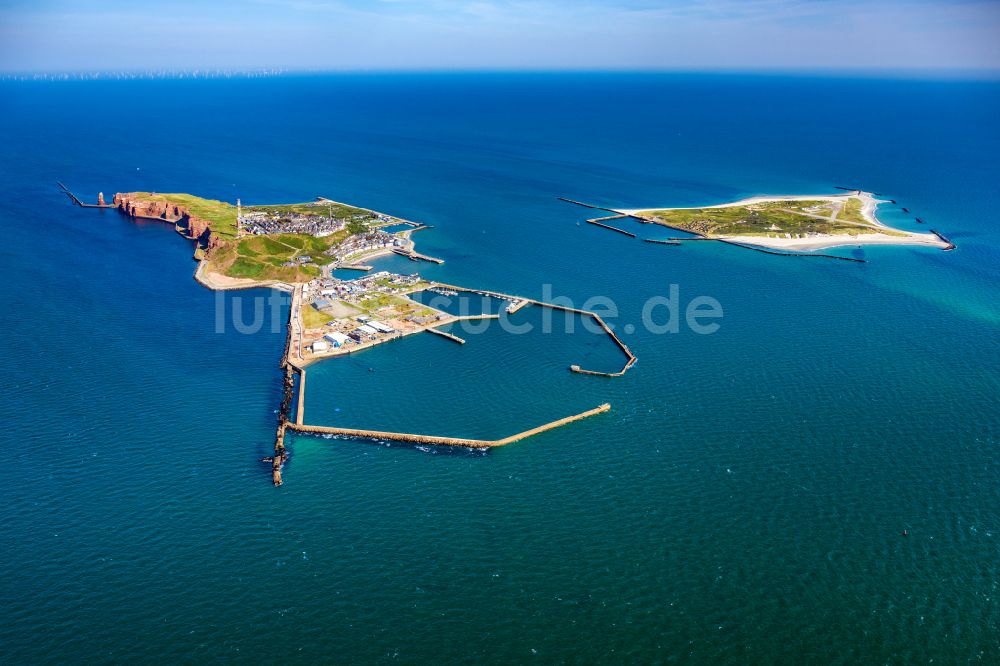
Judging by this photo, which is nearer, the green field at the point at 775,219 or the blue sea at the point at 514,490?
the blue sea at the point at 514,490

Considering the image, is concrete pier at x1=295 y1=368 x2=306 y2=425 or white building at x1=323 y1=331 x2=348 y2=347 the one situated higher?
white building at x1=323 y1=331 x2=348 y2=347

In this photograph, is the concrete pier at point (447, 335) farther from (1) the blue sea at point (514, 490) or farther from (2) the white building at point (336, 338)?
(2) the white building at point (336, 338)

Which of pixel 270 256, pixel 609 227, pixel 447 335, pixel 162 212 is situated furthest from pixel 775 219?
pixel 162 212

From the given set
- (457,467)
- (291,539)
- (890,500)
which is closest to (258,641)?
(291,539)

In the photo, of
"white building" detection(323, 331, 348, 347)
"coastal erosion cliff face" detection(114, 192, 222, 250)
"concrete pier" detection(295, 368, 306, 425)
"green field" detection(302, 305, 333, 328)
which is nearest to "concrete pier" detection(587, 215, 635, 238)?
"green field" detection(302, 305, 333, 328)

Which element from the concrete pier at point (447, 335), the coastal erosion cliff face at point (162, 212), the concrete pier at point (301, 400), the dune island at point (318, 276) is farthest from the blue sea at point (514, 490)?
the coastal erosion cliff face at point (162, 212)

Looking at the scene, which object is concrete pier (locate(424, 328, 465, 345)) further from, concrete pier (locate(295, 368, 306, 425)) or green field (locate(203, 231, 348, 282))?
green field (locate(203, 231, 348, 282))

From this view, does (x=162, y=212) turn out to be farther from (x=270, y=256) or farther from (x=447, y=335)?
A: (x=447, y=335)
